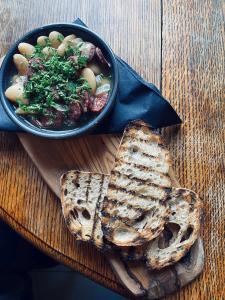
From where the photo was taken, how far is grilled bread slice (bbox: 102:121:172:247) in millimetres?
1124

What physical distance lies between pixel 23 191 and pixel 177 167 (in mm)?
352

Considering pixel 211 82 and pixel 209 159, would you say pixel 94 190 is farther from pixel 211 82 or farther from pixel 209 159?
pixel 211 82

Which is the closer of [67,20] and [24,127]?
[24,127]

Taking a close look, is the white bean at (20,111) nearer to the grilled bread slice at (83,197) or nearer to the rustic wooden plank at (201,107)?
the grilled bread slice at (83,197)

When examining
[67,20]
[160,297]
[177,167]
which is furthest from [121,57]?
[160,297]

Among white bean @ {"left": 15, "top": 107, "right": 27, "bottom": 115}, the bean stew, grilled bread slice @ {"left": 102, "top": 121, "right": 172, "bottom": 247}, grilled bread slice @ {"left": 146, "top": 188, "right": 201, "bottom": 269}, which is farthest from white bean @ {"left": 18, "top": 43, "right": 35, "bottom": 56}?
grilled bread slice @ {"left": 146, "top": 188, "right": 201, "bottom": 269}

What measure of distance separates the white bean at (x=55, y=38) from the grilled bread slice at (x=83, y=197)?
29 centimetres

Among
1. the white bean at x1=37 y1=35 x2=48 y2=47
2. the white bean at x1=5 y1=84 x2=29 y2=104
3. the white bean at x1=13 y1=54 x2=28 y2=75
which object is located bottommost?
the white bean at x1=5 y1=84 x2=29 y2=104

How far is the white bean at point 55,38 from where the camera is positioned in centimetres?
118

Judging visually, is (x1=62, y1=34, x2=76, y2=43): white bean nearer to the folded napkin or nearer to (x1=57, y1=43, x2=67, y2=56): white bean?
(x1=57, y1=43, x2=67, y2=56): white bean

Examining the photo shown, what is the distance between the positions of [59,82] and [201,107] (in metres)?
0.35

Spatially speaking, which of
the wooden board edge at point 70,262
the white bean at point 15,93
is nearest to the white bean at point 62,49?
the white bean at point 15,93

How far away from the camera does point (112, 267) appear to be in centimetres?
113

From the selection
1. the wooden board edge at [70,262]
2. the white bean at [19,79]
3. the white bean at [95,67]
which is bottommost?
the wooden board edge at [70,262]
